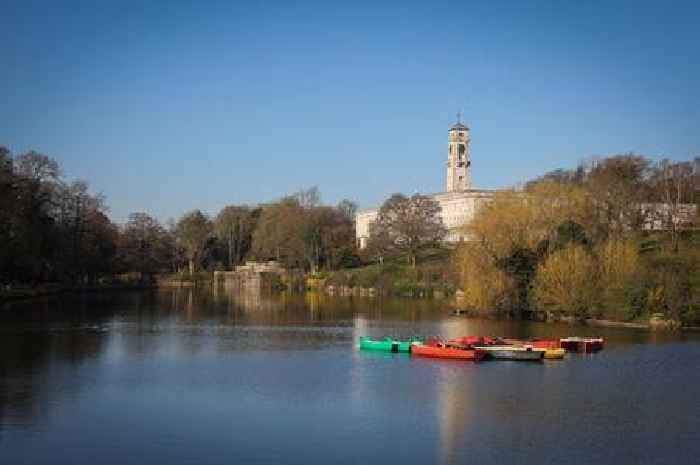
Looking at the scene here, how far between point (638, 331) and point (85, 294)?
5419 centimetres

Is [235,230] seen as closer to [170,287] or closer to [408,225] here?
[170,287]

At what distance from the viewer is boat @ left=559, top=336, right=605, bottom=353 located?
40.1 meters

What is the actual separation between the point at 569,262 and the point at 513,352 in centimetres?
1674

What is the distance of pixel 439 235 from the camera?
4171 inches

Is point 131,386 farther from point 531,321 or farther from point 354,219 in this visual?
point 354,219

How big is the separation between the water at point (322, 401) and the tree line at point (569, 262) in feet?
15.7

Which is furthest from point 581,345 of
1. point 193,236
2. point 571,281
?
point 193,236

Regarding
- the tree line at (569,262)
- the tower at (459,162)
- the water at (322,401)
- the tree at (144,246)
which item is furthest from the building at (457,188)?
the water at (322,401)

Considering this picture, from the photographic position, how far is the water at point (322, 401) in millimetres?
21703

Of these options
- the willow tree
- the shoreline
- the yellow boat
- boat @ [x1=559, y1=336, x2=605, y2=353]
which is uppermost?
the willow tree

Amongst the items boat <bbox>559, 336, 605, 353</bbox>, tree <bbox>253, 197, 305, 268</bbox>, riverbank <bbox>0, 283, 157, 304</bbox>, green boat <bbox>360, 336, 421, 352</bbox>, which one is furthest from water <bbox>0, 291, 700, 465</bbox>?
tree <bbox>253, 197, 305, 268</bbox>

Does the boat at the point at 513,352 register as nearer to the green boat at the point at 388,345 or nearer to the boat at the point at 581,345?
the boat at the point at 581,345

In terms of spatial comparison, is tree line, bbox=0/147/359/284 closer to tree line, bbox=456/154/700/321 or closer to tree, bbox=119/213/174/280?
tree, bbox=119/213/174/280

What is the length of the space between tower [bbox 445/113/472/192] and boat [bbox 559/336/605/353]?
102028 millimetres
